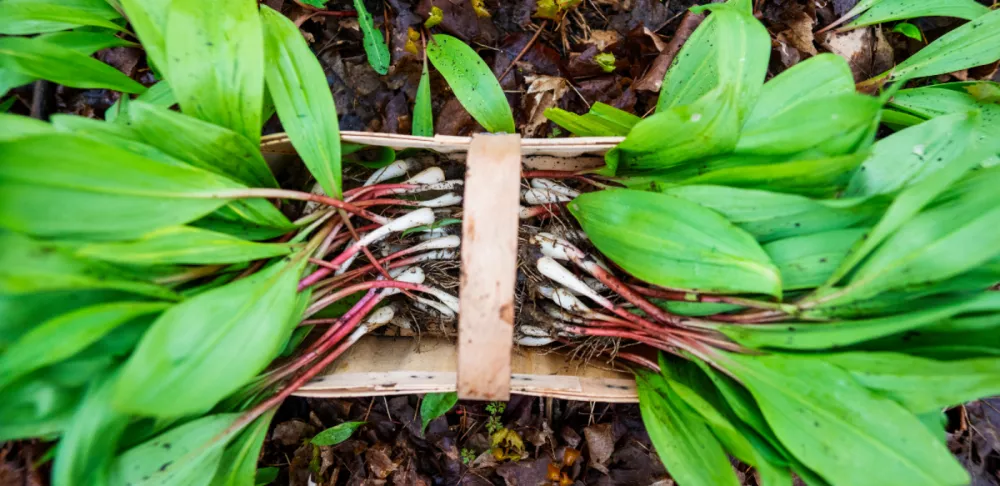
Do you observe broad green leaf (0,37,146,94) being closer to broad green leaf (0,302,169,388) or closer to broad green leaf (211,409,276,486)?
broad green leaf (0,302,169,388)

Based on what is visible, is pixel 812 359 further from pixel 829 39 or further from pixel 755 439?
pixel 829 39

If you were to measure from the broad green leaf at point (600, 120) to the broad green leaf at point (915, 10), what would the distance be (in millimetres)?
725

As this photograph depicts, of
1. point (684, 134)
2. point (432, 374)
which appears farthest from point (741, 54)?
point (432, 374)

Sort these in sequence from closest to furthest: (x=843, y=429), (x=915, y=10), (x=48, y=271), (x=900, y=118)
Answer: (x=48, y=271)
(x=843, y=429)
(x=900, y=118)
(x=915, y=10)

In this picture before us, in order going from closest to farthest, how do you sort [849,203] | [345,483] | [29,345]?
[29,345] < [849,203] < [345,483]

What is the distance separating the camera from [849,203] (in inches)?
28.4

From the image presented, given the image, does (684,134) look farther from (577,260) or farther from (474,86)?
(474,86)

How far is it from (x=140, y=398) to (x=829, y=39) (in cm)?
158

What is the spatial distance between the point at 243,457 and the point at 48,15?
83 cm

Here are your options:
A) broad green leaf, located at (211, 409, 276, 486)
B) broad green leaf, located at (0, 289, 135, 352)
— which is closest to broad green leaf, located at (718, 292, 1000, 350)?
broad green leaf, located at (211, 409, 276, 486)

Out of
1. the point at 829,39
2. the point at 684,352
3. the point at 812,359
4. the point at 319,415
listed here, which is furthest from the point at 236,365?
the point at 829,39

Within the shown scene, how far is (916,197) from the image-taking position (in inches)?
27.0

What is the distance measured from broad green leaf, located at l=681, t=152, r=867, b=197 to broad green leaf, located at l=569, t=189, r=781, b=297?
0.08 meters

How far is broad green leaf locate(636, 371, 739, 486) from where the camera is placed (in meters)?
0.81
